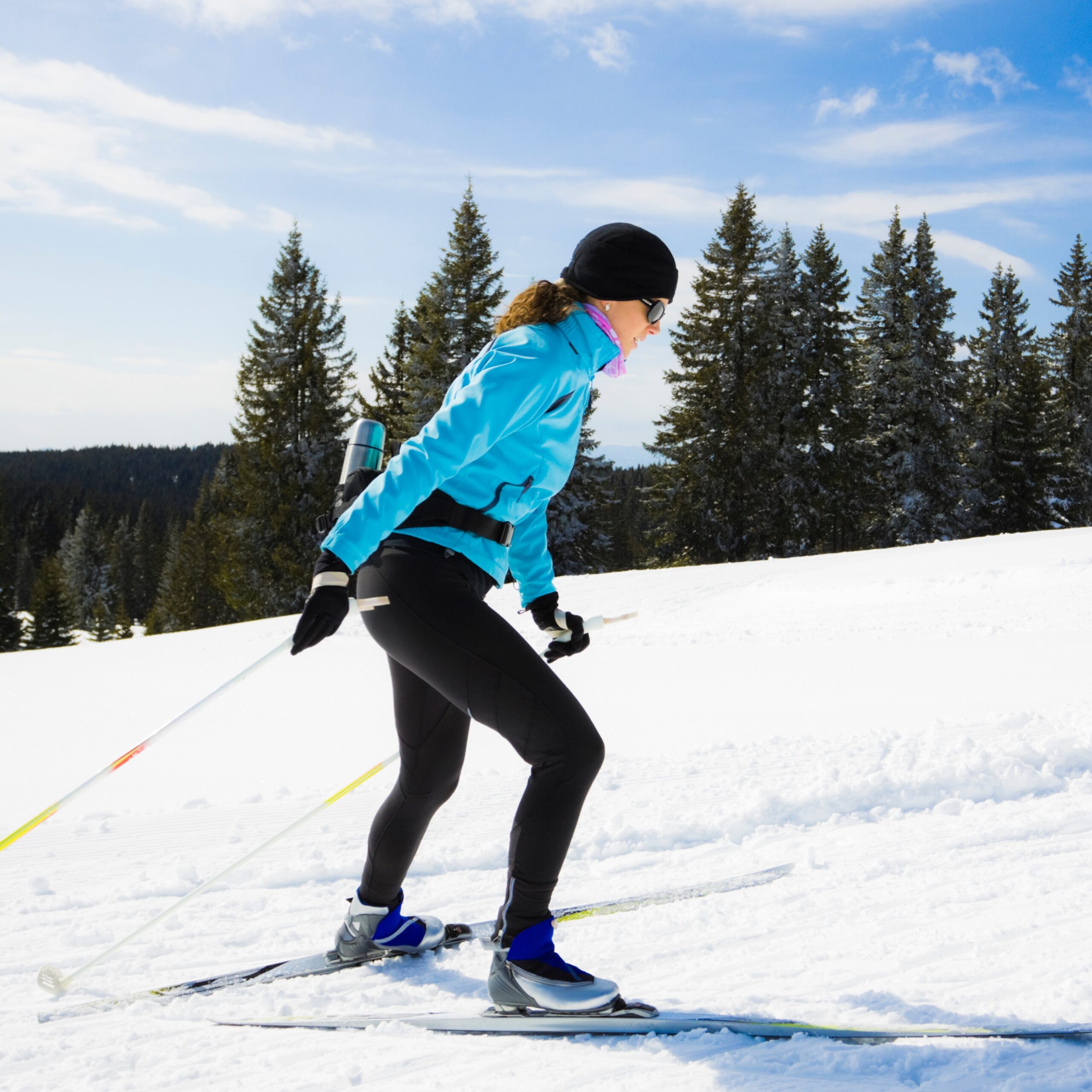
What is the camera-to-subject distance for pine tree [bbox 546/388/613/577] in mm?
24375

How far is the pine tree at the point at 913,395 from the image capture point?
1125 inches

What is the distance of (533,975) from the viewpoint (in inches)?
83.7

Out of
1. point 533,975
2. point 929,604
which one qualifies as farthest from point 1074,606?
point 533,975

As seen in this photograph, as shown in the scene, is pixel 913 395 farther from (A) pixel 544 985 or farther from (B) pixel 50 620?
(B) pixel 50 620

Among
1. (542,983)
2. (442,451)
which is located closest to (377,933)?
(542,983)

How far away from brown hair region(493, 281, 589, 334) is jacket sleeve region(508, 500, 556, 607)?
2.02ft

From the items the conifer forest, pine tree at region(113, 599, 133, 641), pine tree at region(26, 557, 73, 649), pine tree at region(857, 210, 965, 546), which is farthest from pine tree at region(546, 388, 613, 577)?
pine tree at region(113, 599, 133, 641)

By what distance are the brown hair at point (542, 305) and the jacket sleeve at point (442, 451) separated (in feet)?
0.64

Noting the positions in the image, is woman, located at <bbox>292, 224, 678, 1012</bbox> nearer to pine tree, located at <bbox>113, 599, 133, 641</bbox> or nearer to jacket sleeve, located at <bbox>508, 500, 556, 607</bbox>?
jacket sleeve, located at <bbox>508, 500, 556, 607</bbox>

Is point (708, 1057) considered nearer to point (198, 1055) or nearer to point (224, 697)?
point (198, 1055)

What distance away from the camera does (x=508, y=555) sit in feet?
7.65

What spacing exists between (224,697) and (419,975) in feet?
17.3

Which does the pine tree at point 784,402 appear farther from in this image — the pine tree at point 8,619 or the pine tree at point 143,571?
the pine tree at point 143,571

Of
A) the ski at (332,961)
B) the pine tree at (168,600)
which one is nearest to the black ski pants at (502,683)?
the ski at (332,961)
